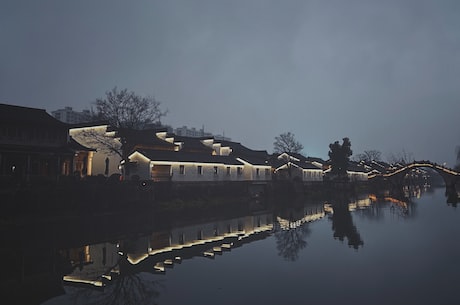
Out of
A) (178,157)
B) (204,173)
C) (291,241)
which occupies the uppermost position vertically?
(178,157)

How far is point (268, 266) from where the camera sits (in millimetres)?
16812

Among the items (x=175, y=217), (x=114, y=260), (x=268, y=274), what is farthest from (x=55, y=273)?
(x=175, y=217)

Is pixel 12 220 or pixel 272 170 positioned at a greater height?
pixel 272 170

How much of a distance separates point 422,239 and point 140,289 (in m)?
19.6

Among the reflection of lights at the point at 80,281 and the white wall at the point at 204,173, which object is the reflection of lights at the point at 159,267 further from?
the white wall at the point at 204,173

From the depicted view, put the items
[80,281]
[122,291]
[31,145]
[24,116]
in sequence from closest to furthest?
1. [122,291]
2. [80,281]
3. [31,145]
4. [24,116]

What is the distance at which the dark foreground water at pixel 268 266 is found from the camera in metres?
12.4

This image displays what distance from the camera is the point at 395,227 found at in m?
28.6

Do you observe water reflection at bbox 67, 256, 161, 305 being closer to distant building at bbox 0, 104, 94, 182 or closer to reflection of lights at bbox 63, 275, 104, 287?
reflection of lights at bbox 63, 275, 104, 287

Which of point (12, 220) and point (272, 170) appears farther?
point (272, 170)

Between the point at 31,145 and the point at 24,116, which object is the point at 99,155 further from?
the point at 31,145

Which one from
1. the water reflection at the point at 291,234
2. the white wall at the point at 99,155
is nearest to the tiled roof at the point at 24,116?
the white wall at the point at 99,155

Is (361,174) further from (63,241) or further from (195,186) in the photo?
(63,241)

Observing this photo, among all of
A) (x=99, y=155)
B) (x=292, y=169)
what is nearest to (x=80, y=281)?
(x=99, y=155)
